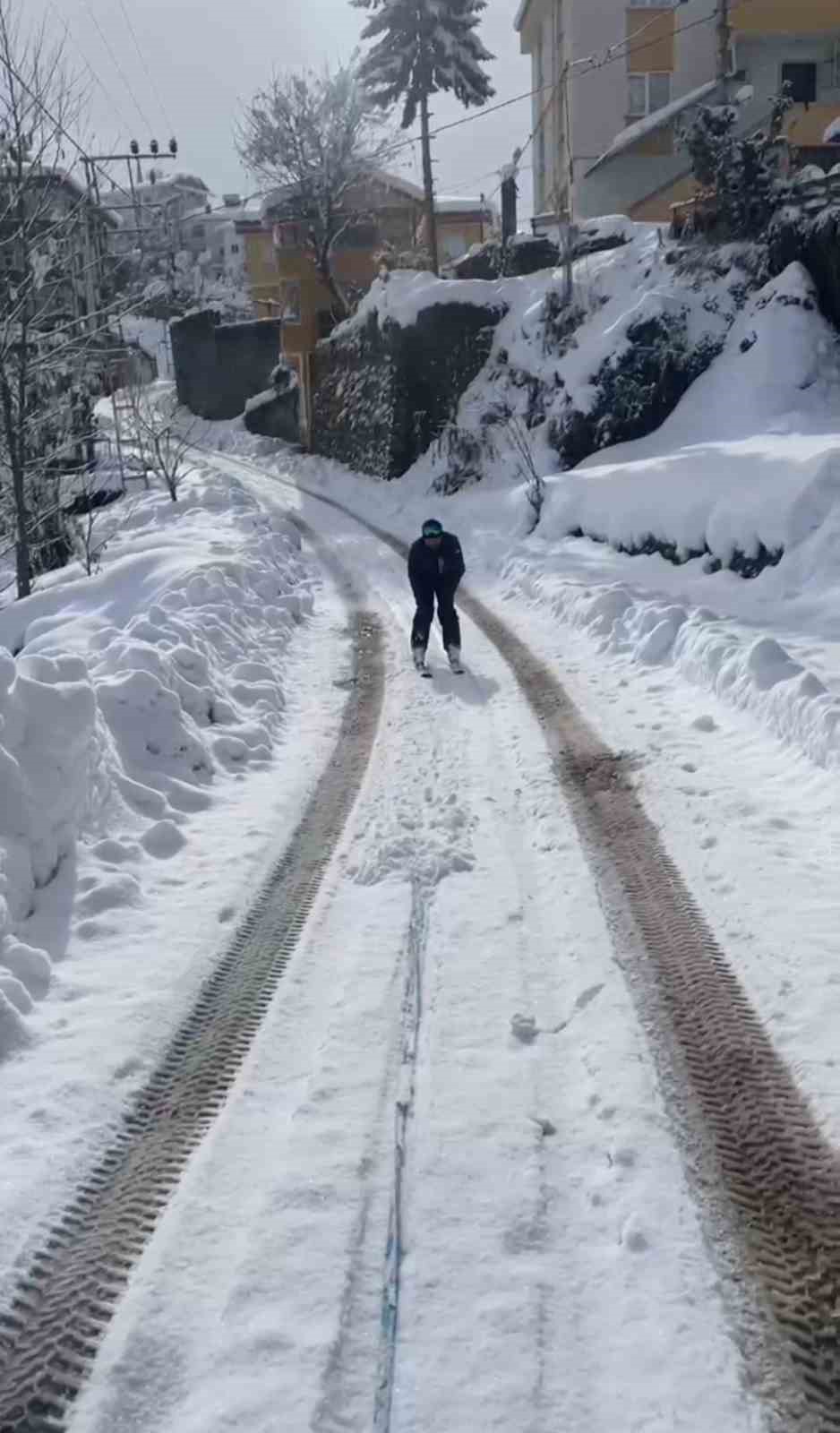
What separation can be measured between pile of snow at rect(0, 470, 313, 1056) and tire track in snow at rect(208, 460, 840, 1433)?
2.69m

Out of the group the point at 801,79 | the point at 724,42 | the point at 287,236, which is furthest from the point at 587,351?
the point at 287,236

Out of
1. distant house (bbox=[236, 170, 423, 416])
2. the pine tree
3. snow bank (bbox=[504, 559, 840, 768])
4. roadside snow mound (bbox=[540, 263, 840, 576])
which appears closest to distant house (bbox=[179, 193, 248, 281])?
distant house (bbox=[236, 170, 423, 416])

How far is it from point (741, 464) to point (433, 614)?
5.54 m

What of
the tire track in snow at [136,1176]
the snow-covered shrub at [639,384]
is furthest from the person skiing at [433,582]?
the snow-covered shrub at [639,384]

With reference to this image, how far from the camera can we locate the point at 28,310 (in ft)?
44.1

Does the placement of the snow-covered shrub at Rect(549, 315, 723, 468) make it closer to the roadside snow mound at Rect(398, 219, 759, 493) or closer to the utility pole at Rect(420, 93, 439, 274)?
the roadside snow mound at Rect(398, 219, 759, 493)

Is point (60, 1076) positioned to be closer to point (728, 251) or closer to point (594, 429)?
point (594, 429)

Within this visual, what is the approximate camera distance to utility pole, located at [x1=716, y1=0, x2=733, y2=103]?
28812mm

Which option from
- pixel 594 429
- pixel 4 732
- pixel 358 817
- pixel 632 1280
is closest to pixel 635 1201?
pixel 632 1280

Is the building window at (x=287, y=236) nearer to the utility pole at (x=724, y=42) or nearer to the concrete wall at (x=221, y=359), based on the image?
the concrete wall at (x=221, y=359)

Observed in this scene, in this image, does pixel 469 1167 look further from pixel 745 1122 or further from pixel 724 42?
pixel 724 42

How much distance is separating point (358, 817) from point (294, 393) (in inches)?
1566

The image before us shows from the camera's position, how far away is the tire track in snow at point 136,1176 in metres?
2.65

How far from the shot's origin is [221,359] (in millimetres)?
49438
